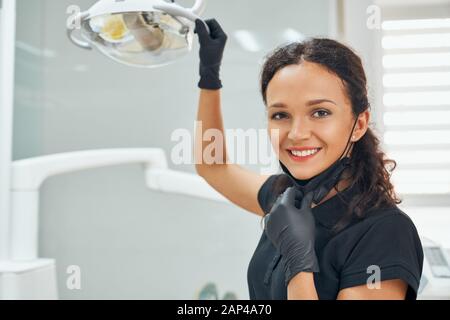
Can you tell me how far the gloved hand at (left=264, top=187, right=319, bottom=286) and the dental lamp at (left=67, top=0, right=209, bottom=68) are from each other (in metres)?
0.37

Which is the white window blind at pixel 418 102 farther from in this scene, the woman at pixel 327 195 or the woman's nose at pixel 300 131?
the woman's nose at pixel 300 131

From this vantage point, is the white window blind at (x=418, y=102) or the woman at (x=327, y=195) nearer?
the woman at (x=327, y=195)

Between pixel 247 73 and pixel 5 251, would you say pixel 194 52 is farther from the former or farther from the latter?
pixel 5 251

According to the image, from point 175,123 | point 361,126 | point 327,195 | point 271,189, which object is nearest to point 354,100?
point 361,126

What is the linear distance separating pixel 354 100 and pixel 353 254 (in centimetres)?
27

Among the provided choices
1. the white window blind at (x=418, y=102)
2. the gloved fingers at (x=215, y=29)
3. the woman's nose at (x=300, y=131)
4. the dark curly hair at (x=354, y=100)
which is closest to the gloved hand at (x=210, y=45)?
the gloved fingers at (x=215, y=29)

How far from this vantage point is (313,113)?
2.61 ft

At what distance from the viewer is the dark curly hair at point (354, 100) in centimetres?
76

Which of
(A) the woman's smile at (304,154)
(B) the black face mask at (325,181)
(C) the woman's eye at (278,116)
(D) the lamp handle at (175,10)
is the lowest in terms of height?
(B) the black face mask at (325,181)

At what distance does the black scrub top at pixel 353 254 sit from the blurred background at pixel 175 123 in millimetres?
471

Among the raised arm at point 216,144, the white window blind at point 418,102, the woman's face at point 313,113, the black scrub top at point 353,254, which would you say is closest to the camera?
the black scrub top at point 353,254

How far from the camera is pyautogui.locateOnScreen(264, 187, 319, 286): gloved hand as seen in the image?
0.69 meters

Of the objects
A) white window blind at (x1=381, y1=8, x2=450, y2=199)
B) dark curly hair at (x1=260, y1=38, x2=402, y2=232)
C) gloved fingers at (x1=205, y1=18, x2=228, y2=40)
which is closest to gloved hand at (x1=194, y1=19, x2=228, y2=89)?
gloved fingers at (x1=205, y1=18, x2=228, y2=40)
